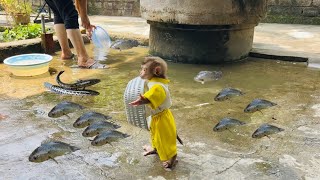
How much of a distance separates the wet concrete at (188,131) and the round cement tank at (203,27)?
2.09ft

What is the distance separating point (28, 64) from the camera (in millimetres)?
5195

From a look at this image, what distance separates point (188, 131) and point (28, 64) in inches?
110

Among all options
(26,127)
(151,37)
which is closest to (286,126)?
(26,127)

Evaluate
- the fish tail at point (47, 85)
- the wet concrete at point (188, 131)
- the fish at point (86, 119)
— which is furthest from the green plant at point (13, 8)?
the fish at point (86, 119)

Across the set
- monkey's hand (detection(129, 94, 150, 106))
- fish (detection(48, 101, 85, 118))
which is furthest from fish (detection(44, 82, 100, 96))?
monkey's hand (detection(129, 94, 150, 106))

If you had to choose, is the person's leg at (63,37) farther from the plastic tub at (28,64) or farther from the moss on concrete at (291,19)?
the moss on concrete at (291,19)

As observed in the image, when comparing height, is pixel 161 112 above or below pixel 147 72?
below

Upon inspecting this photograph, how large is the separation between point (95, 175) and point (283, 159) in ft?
4.89

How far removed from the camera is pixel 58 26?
20.3 feet

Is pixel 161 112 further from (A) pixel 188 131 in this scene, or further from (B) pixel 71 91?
(B) pixel 71 91

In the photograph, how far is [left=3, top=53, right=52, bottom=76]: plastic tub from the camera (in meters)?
5.19

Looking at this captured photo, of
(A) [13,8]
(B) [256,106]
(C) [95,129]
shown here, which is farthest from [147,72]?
(A) [13,8]

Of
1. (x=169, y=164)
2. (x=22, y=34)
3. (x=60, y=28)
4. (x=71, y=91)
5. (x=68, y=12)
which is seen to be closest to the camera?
(x=169, y=164)

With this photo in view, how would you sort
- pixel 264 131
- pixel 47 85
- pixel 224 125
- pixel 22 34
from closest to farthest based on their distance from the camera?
pixel 264 131, pixel 224 125, pixel 47 85, pixel 22 34
